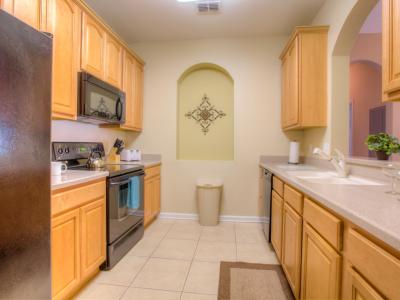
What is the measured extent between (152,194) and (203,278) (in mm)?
1496

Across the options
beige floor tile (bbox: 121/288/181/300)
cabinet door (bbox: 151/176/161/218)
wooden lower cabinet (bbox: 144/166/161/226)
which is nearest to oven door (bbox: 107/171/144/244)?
wooden lower cabinet (bbox: 144/166/161/226)

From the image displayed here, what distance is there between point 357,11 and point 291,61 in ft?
2.70

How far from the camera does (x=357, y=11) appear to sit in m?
2.00

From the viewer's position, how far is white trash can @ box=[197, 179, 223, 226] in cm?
320

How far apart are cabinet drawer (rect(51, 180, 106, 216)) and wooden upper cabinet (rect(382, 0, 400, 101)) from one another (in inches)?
78.1

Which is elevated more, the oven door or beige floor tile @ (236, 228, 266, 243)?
the oven door

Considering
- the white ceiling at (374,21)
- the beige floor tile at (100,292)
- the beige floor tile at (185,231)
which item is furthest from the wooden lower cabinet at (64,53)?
the white ceiling at (374,21)

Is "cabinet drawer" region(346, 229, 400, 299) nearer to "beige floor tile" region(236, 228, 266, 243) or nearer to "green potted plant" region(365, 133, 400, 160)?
"green potted plant" region(365, 133, 400, 160)

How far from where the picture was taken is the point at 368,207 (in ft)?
3.17

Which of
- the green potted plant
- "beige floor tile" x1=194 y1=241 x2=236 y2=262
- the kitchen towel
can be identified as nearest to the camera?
the green potted plant

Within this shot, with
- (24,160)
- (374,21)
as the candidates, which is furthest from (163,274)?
(374,21)

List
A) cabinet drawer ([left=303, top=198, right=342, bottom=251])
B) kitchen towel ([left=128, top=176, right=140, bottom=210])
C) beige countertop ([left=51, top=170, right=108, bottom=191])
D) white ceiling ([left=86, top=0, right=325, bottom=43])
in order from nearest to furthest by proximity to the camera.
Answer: cabinet drawer ([left=303, top=198, right=342, bottom=251]), beige countertop ([left=51, top=170, right=108, bottom=191]), kitchen towel ([left=128, top=176, right=140, bottom=210]), white ceiling ([left=86, top=0, right=325, bottom=43])

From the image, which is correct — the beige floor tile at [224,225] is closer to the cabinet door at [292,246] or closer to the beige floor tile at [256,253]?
the beige floor tile at [256,253]

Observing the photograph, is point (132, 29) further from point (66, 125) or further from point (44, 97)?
point (44, 97)
